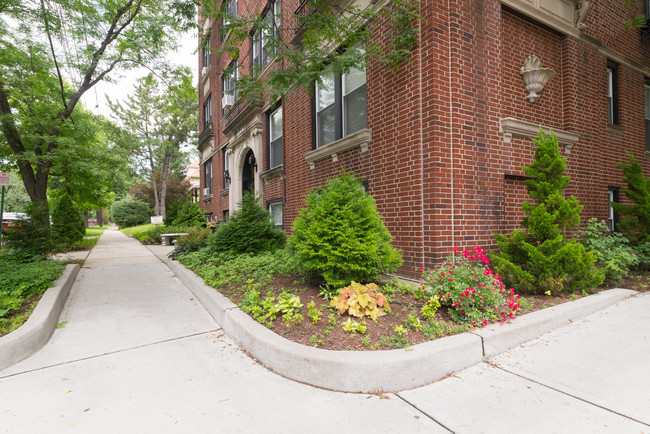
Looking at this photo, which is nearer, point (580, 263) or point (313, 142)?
point (580, 263)

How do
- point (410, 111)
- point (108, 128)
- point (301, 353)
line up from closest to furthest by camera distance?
point (301, 353), point (410, 111), point (108, 128)

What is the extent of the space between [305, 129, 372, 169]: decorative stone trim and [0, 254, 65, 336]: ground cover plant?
17.7ft

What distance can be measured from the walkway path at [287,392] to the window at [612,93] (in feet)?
18.9

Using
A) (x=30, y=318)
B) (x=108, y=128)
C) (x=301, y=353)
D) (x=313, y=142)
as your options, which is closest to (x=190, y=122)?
(x=108, y=128)

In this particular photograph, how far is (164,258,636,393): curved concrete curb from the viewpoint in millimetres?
2602

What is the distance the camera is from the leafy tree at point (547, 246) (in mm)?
4234

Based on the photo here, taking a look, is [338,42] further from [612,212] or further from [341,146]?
[612,212]

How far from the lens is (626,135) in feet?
24.9

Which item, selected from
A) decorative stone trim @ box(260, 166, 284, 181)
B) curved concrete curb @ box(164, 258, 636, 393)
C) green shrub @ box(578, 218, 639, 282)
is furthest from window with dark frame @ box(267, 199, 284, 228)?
green shrub @ box(578, 218, 639, 282)

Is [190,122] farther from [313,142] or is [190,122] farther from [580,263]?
[580,263]

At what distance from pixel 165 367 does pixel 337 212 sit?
2538 millimetres

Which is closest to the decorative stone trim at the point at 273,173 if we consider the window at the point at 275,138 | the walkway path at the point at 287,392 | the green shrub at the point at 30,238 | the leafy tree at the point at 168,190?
the window at the point at 275,138

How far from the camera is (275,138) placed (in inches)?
401

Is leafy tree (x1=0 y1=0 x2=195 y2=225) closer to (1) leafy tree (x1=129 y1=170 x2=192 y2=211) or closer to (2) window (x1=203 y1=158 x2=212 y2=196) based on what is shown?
(2) window (x1=203 y1=158 x2=212 y2=196)
